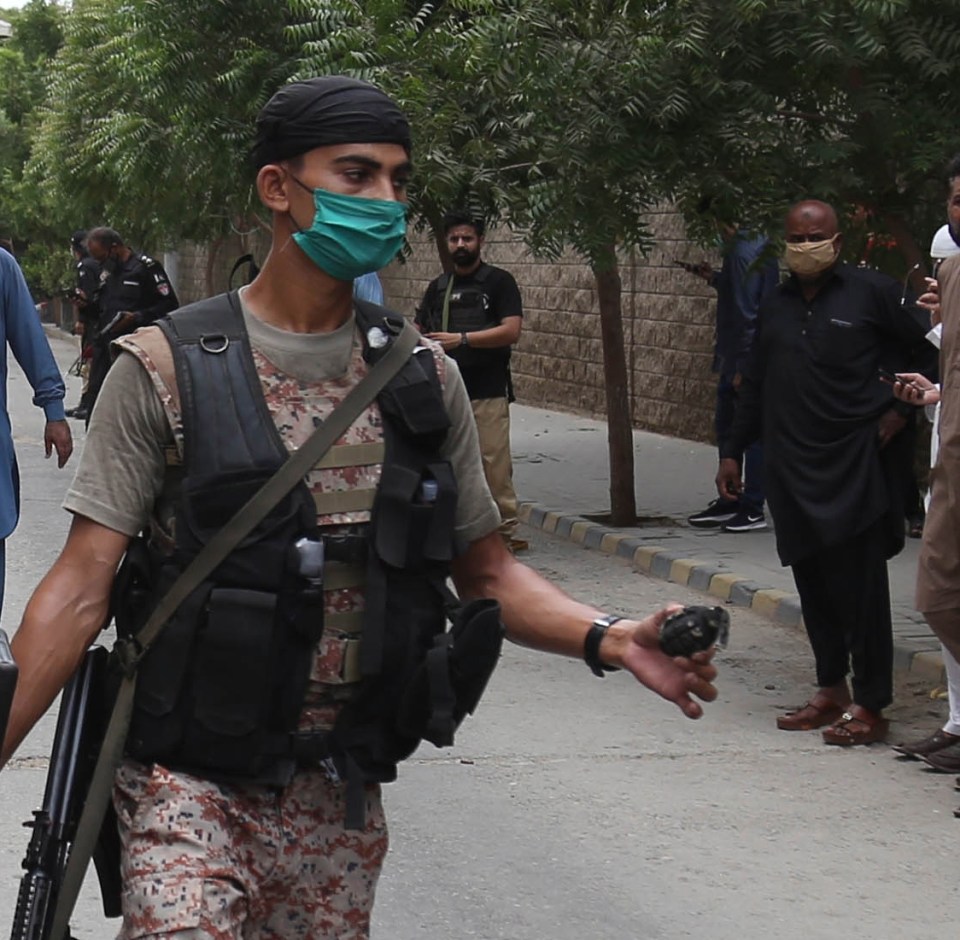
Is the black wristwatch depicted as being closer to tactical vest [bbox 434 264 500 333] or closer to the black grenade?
the black grenade

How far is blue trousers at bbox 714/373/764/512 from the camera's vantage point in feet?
38.8

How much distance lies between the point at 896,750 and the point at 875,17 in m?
2.87

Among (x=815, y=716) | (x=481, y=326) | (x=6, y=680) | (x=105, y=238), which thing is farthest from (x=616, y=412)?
(x=6, y=680)

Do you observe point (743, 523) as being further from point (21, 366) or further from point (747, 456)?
point (21, 366)

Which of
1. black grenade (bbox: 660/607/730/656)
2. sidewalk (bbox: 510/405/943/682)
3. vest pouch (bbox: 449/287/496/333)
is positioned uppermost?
black grenade (bbox: 660/607/730/656)

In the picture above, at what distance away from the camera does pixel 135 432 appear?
2.86 m

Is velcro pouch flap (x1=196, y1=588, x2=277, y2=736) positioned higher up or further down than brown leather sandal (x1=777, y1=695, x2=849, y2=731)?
higher up

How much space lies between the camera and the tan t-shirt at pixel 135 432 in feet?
9.30

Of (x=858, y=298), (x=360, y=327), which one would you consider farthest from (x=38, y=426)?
(x=360, y=327)

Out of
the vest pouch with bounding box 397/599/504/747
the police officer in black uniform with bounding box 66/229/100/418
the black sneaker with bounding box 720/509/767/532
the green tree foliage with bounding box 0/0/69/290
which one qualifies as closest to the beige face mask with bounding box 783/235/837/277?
the vest pouch with bounding box 397/599/504/747

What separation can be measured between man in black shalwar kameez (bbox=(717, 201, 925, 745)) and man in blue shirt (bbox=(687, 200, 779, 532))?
3.94 meters

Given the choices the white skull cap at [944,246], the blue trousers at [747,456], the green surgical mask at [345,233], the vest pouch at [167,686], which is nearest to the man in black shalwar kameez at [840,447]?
Result: the white skull cap at [944,246]

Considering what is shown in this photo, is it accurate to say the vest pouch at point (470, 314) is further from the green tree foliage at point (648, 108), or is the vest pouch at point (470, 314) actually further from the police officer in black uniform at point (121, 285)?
the police officer in black uniform at point (121, 285)

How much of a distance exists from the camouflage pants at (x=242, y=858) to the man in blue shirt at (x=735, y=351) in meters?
8.30
